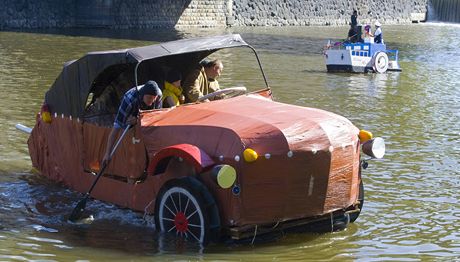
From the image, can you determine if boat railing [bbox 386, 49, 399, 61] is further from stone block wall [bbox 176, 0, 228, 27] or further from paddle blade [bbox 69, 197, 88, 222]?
paddle blade [bbox 69, 197, 88, 222]

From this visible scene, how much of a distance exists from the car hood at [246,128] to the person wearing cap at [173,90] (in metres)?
0.42

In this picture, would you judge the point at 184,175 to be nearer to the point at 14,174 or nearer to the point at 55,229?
the point at 55,229

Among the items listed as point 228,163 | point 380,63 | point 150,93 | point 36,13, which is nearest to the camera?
point 228,163

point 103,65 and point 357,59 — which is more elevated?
point 103,65

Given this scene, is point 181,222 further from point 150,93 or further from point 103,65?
point 103,65

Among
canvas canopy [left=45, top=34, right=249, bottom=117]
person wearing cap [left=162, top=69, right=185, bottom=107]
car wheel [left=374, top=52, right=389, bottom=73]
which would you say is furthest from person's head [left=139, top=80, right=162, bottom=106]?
car wheel [left=374, top=52, right=389, bottom=73]

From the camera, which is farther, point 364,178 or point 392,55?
point 392,55

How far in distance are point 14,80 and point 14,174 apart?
9425 mm

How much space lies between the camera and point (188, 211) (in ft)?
24.7

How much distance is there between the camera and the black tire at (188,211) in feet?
24.0

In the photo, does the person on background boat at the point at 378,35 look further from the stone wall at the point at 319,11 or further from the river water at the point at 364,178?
the stone wall at the point at 319,11

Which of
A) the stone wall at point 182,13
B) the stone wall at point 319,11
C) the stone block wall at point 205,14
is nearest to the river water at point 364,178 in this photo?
the stone wall at point 182,13

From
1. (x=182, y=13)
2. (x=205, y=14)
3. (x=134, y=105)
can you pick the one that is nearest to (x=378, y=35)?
(x=134, y=105)

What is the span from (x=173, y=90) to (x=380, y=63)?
17.4m
